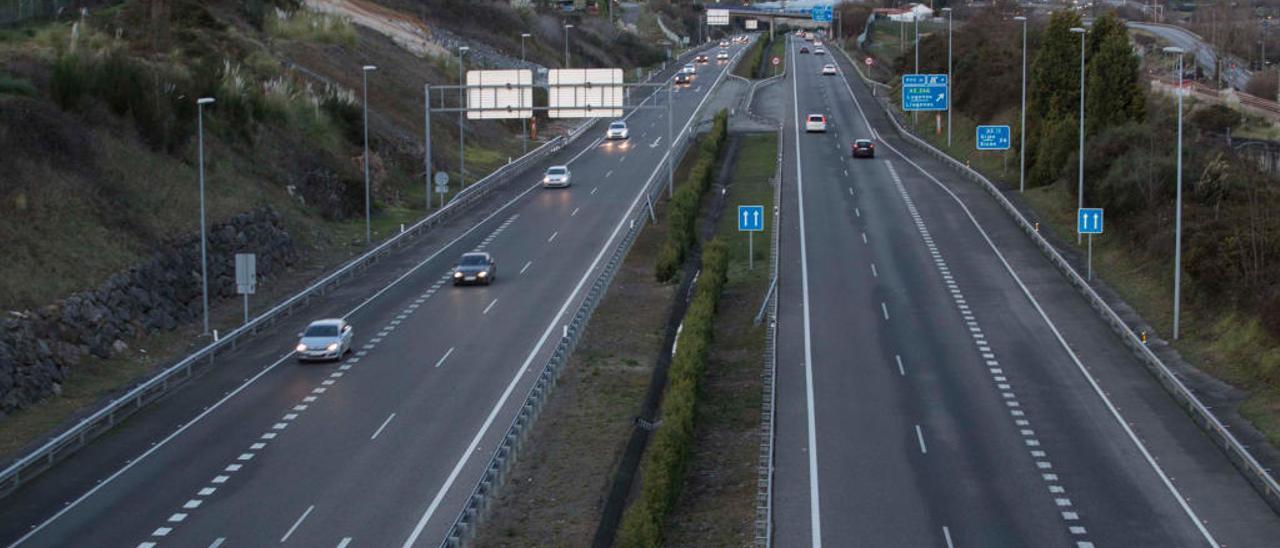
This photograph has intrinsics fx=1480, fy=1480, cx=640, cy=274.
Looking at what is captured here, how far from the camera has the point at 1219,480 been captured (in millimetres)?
29281

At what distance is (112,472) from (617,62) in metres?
138

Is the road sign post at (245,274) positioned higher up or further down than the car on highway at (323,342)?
higher up

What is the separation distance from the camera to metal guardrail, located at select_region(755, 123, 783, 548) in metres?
26.0

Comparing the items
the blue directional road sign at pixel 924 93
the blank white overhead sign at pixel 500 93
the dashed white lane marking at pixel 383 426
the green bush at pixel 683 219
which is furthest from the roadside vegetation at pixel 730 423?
the blue directional road sign at pixel 924 93

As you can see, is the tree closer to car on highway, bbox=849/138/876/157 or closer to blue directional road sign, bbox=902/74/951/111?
car on highway, bbox=849/138/876/157

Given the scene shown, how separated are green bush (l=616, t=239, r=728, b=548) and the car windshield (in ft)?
30.9

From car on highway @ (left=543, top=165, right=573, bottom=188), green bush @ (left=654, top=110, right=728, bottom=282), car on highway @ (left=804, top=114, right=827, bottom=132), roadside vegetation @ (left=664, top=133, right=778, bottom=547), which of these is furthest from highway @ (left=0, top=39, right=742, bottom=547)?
→ car on highway @ (left=804, top=114, right=827, bottom=132)

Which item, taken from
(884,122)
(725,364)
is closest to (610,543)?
(725,364)

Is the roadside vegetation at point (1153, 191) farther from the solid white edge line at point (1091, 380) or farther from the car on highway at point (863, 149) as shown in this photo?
the car on highway at point (863, 149)

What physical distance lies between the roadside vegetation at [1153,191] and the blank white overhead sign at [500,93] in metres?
23.7

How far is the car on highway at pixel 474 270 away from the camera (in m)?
51.3

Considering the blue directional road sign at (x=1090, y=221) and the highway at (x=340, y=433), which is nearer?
the highway at (x=340, y=433)

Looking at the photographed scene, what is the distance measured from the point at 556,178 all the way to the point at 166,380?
40945mm

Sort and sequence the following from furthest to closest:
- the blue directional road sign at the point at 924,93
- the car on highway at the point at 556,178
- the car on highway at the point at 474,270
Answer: the blue directional road sign at the point at 924,93 → the car on highway at the point at 556,178 → the car on highway at the point at 474,270
